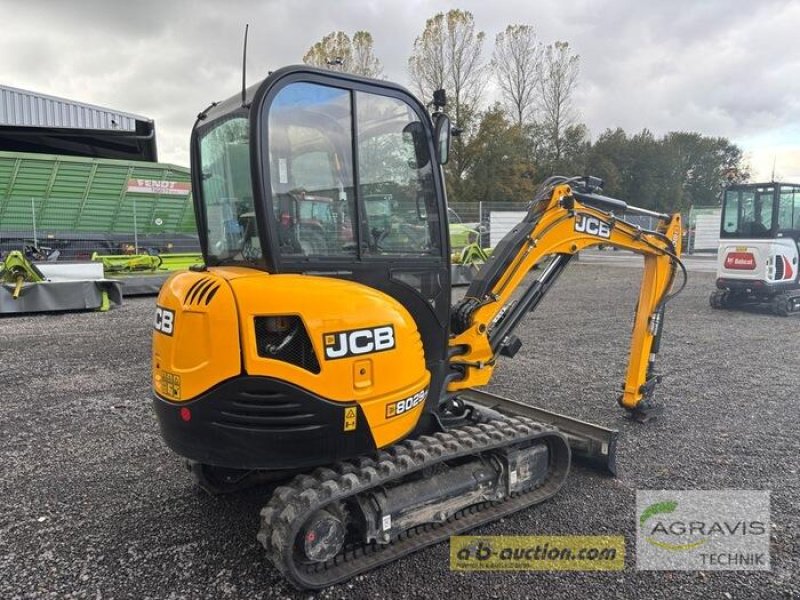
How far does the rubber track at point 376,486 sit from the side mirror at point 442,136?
1.60m

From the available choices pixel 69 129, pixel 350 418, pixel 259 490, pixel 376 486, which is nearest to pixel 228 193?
pixel 350 418

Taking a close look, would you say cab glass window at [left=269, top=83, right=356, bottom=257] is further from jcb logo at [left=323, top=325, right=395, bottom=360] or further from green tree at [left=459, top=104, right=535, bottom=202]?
green tree at [left=459, top=104, right=535, bottom=202]

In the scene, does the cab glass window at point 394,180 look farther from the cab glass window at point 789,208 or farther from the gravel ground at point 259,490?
the cab glass window at point 789,208

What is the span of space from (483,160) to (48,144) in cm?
2215

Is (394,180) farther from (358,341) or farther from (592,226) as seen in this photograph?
(592,226)

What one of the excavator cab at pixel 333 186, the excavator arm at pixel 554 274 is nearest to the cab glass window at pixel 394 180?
the excavator cab at pixel 333 186

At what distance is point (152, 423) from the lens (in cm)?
502

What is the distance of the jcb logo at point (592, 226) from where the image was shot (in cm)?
420

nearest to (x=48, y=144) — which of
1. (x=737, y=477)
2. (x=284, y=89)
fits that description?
(x=284, y=89)

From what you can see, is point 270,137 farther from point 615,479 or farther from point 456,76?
point 456,76

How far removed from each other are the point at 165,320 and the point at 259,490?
1.44 meters

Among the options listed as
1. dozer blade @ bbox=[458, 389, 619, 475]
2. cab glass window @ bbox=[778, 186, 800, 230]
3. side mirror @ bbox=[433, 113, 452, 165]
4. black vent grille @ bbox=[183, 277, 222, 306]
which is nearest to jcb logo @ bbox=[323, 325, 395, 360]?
black vent grille @ bbox=[183, 277, 222, 306]

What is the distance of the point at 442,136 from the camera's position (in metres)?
3.25

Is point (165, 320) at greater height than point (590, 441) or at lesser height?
greater
